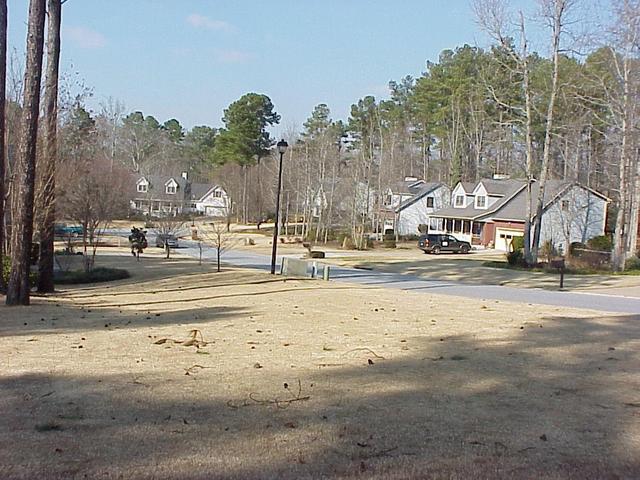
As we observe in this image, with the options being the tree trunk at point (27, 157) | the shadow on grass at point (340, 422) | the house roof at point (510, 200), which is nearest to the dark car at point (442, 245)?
the house roof at point (510, 200)

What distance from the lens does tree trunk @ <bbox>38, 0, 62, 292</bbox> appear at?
20.0 metres

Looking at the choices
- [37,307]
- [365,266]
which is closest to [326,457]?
[37,307]

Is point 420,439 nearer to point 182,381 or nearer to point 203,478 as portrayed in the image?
point 203,478

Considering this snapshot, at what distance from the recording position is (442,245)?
56.8 metres

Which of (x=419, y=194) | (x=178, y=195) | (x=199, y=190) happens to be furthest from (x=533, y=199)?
(x=199, y=190)

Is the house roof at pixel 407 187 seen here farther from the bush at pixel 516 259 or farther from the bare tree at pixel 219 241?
the bush at pixel 516 259

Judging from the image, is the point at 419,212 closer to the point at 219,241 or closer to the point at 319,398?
the point at 219,241

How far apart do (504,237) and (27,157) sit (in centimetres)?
4955

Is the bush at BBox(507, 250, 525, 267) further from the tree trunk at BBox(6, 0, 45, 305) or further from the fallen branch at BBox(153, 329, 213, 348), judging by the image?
the fallen branch at BBox(153, 329, 213, 348)

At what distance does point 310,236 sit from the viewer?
68438mm

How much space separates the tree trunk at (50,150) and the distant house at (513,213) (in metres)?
37.6

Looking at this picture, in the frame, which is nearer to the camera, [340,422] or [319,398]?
[340,422]

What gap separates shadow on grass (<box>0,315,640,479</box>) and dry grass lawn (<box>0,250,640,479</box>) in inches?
0.8

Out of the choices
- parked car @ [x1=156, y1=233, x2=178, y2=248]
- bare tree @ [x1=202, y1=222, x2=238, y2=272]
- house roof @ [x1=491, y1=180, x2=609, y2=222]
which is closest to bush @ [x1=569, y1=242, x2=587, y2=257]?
house roof @ [x1=491, y1=180, x2=609, y2=222]
